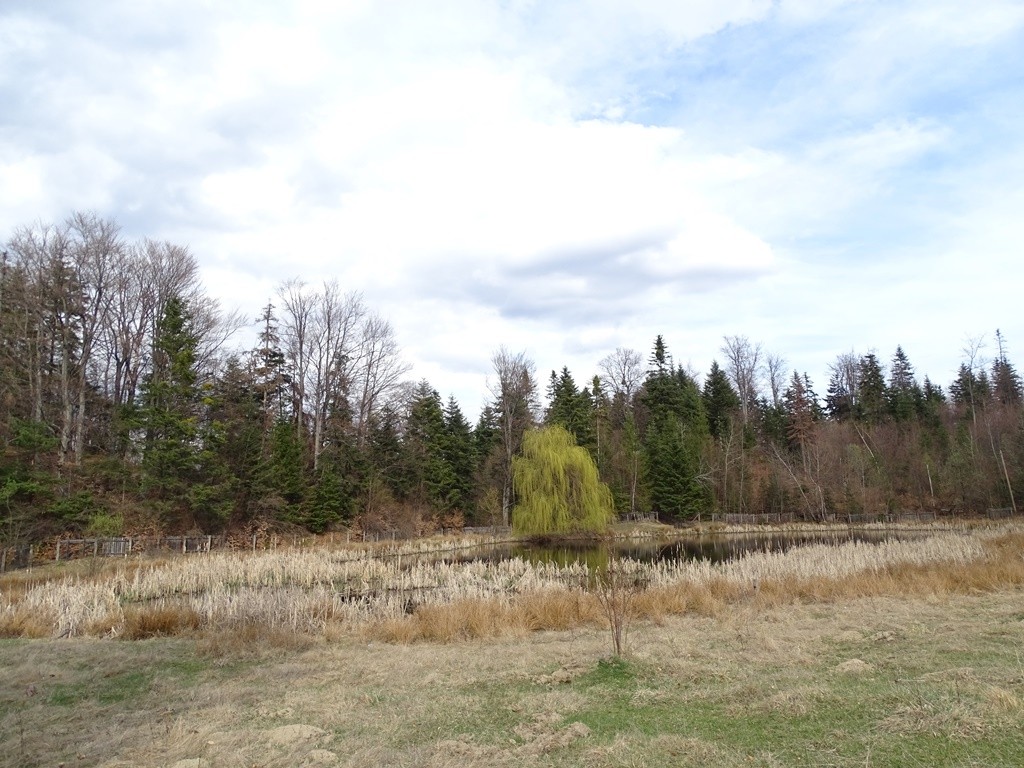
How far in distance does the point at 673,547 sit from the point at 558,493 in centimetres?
712

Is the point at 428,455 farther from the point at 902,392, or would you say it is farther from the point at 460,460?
the point at 902,392

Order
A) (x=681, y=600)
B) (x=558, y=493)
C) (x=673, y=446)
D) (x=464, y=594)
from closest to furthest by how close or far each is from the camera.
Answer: (x=681, y=600), (x=464, y=594), (x=558, y=493), (x=673, y=446)

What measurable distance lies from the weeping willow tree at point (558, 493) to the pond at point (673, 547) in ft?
3.99

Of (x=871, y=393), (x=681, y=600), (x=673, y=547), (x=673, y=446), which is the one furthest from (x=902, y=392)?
(x=681, y=600)

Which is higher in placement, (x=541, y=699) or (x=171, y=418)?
(x=171, y=418)

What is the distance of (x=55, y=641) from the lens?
1001 cm

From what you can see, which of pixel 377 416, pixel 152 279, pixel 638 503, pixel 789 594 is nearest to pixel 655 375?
pixel 638 503

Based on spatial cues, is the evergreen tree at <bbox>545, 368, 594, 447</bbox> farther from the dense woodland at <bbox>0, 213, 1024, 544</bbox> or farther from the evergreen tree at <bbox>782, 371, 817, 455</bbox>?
the evergreen tree at <bbox>782, 371, 817, 455</bbox>

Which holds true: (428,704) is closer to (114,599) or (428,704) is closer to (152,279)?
(114,599)

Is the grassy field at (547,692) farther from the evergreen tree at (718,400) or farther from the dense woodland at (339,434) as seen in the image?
the evergreen tree at (718,400)

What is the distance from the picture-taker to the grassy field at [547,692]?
4742 mm

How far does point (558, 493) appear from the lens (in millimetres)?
37219

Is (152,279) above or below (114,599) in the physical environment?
above

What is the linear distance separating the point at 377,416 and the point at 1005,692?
42843 mm
